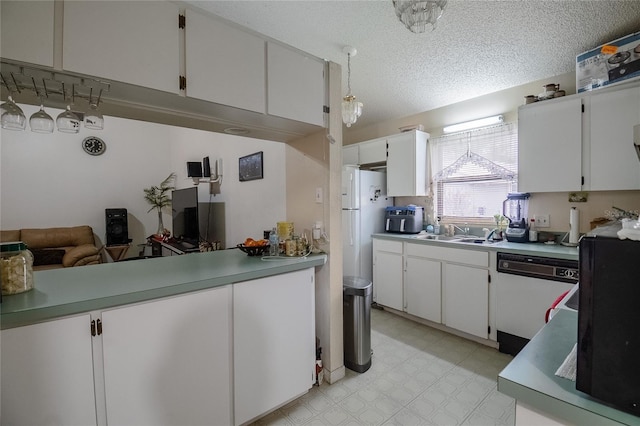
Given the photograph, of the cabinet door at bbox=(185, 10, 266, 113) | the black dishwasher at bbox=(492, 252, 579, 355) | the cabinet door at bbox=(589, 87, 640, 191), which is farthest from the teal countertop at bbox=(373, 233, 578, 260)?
the cabinet door at bbox=(185, 10, 266, 113)

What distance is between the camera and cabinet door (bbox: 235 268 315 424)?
4.95 ft

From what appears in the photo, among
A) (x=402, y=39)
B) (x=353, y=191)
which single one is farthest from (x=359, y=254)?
(x=402, y=39)

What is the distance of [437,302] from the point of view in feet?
9.23

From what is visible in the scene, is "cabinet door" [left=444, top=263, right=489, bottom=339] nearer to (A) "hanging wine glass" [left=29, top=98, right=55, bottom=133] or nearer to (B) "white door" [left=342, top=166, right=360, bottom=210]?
(B) "white door" [left=342, top=166, right=360, bottom=210]

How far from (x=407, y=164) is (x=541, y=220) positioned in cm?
148

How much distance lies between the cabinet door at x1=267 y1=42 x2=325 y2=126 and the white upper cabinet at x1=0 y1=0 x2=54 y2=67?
94 cm

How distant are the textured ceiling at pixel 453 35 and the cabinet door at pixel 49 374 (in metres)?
1.89

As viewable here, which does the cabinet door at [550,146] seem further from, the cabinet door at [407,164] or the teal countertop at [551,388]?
the teal countertop at [551,388]

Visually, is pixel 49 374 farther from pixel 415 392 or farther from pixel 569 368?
pixel 415 392

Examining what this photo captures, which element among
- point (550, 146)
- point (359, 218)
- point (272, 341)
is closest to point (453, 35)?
point (550, 146)

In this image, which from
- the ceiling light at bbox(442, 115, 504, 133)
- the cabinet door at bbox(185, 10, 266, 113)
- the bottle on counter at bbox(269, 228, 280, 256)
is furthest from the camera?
the ceiling light at bbox(442, 115, 504, 133)

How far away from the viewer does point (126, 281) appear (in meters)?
1.34

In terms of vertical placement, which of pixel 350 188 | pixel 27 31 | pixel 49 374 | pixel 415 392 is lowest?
pixel 415 392

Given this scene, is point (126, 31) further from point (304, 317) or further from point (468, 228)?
point (468, 228)
